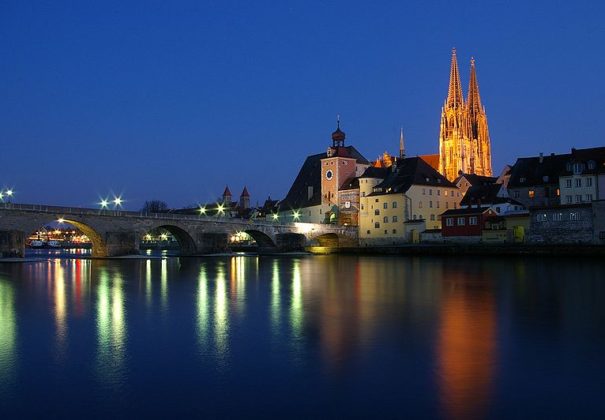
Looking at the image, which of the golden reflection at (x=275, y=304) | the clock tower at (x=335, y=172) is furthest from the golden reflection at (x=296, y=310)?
the clock tower at (x=335, y=172)

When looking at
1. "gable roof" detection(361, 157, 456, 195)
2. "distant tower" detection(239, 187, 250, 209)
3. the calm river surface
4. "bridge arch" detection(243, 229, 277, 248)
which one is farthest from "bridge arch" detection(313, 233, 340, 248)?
"distant tower" detection(239, 187, 250, 209)

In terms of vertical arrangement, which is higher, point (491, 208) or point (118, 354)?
point (491, 208)

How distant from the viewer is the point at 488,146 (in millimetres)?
136625

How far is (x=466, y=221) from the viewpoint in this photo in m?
70.5

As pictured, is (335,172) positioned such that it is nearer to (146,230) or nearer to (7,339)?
(146,230)

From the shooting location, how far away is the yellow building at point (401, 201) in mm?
81125

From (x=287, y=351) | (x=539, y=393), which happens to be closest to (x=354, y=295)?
(x=287, y=351)

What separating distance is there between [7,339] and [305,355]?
756 cm

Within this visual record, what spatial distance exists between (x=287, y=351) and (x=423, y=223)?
67363 mm

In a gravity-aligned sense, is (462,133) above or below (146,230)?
above

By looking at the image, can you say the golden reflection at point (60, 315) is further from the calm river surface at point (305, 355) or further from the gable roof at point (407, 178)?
the gable roof at point (407, 178)

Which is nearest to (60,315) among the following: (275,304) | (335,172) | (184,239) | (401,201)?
(275,304)

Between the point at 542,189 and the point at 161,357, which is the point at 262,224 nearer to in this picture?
the point at 542,189

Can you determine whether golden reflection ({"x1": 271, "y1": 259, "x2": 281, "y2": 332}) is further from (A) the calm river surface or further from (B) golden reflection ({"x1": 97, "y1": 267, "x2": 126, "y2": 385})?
(B) golden reflection ({"x1": 97, "y1": 267, "x2": 126, "y2": 385})
